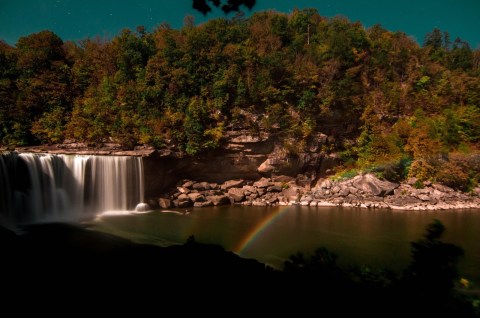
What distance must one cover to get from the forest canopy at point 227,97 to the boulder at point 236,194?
190 inches

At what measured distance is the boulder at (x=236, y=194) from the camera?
26345 millimetres

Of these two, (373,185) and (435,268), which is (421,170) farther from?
(435,268)

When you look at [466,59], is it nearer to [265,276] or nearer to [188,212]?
[188,212]

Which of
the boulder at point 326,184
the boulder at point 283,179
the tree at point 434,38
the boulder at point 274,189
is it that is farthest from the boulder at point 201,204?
the tree at point 434,38

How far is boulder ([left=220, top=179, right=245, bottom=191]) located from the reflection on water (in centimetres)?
343

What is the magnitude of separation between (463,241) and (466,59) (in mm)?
44473

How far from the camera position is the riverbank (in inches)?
955

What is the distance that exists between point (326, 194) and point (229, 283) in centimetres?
2413

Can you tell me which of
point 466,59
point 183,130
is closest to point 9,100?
point 183,130

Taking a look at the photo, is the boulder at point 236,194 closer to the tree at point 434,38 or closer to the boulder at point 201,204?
the boulder at point 201,204

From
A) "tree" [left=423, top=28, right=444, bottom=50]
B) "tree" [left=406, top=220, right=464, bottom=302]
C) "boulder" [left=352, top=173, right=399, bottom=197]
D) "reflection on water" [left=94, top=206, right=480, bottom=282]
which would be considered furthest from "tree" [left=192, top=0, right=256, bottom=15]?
"tree" [left=423, top=28, right=444, bottom=50]

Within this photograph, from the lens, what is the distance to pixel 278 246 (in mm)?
15328

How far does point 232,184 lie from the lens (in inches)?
1089

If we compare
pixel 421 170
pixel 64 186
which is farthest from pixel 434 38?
pixel 64 186
